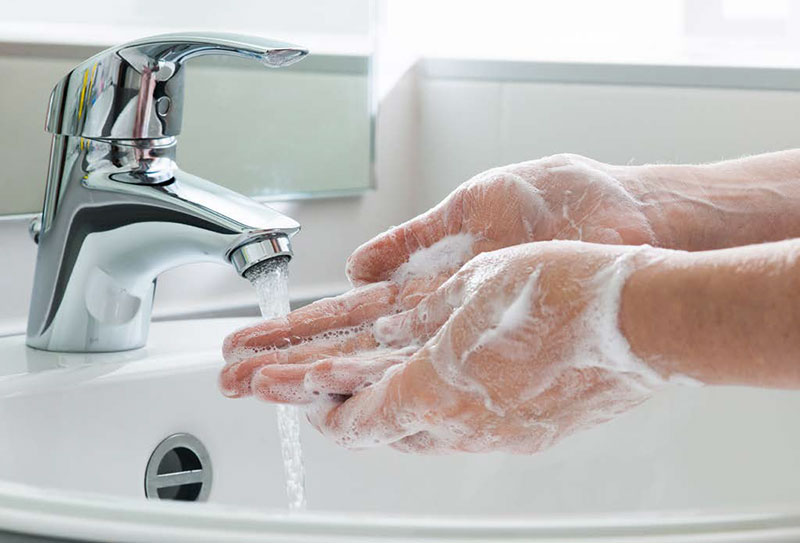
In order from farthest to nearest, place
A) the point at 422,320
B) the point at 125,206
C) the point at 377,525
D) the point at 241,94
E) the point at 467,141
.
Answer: the point at 467,141
the point at 241,94
the point at 125,206
the point at 422,320
the point at 377,525

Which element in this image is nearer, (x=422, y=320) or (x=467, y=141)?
(x=422, y=320)

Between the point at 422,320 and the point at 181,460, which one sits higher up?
the point at 422,320

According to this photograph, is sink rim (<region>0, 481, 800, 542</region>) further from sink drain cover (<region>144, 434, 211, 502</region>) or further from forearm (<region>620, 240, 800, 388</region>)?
sink drain cover (<region>144, 434, 211, 502</region>)

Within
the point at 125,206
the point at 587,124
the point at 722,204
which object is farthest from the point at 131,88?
the point at 587,124

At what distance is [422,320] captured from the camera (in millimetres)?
651

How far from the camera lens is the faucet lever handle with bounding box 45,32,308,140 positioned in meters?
0.71

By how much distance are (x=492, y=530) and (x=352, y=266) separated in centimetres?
35

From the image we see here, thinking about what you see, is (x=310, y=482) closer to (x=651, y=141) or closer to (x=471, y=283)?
(x=471, y=283)

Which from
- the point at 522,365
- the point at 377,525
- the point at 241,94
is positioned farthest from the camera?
the point at 241,94

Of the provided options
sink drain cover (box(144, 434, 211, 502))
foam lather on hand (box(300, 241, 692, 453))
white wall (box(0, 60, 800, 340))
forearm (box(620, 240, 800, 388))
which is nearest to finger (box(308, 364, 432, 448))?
foam lather on hand (box(300, 241, 692, 453))

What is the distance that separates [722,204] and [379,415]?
306 millimetres

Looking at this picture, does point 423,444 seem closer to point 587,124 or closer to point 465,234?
point 465,234

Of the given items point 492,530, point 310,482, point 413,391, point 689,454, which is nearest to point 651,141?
point 689,454

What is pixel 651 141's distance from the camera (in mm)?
1037
